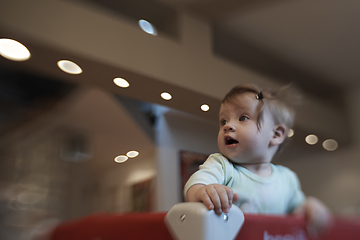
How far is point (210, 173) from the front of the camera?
232mm

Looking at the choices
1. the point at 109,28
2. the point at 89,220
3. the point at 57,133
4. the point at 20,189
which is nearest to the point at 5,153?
the point at 20,189

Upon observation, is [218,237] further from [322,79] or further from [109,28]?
[109,28]

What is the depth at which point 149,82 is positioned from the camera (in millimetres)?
370

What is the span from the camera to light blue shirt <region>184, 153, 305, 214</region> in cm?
23

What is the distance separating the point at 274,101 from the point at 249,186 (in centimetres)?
7

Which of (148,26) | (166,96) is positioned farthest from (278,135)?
(148,26)

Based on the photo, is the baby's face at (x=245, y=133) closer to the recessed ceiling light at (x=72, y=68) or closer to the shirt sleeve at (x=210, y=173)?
the shirt sleeve at (x=210, y=173)

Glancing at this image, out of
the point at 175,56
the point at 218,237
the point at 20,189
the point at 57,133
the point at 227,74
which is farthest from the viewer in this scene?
the point at 20,189

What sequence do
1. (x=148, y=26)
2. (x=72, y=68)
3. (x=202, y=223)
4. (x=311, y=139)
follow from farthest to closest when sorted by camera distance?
(x=72, y=68) → (x=148, y=26) → (x=311, y=139) → (x=202, y=223)

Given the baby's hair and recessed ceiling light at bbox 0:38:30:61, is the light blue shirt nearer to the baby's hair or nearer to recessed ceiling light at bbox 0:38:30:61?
the baby's hair

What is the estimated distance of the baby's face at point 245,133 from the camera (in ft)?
0.76

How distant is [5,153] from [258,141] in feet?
4.35

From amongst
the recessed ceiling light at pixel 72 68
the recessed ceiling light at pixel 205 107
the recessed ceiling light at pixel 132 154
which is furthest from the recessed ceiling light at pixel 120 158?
the recessed ceiling light at pixel 72 68

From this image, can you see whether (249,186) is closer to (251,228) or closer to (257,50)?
(251,228)
